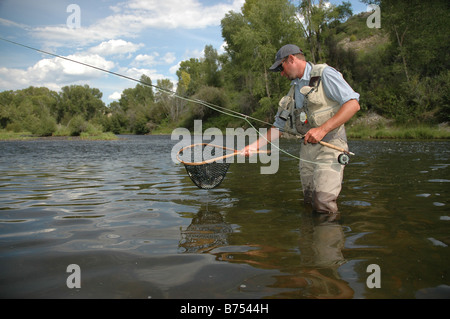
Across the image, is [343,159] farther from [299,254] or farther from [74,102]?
[74,102]

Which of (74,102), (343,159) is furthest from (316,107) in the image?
(74,102)

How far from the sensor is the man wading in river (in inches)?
195

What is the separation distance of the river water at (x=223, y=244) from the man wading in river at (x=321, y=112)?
0.50m

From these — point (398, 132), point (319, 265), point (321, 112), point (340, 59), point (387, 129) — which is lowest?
point (319, 265)

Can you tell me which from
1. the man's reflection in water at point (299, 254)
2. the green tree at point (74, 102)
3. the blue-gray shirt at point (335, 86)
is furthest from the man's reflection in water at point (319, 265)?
the green tree at point (74, 102)

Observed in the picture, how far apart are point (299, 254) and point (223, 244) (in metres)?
0.92

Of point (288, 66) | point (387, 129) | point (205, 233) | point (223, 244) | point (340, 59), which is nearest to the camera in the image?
point (223, 244)

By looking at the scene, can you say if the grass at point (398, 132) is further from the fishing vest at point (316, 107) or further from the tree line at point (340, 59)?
the fishing vest at point (316, 107)

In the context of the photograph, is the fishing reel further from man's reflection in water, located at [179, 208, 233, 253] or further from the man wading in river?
man's reflection in water, located at [179, 208, 233, 253]

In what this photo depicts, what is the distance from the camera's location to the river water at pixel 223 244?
2949mm

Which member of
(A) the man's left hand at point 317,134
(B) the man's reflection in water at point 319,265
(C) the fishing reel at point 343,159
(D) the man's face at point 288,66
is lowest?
(B) the man's reflection in water at point 319,265

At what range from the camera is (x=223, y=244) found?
13.4 feet

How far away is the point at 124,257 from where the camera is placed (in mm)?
3650
